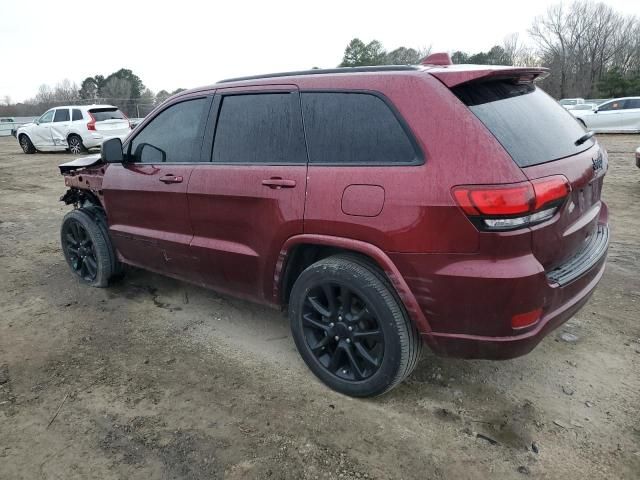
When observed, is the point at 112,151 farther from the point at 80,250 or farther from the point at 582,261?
the point at 582,261

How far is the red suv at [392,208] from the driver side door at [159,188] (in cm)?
3

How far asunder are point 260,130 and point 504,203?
159 centimetres

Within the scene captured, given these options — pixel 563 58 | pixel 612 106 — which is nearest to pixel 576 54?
pixel 563 58

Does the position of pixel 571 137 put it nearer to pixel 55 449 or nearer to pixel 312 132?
pixel 312 132

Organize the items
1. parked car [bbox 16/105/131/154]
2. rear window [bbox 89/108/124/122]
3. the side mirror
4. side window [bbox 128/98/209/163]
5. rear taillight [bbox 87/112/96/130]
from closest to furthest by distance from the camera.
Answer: side window [bbox 128/98/209/163], the side mirror, rear taillight [bbox 87/112/96/130], parked car [bbox 16/105/131/154], rear window [bbox 89/108/124/122]

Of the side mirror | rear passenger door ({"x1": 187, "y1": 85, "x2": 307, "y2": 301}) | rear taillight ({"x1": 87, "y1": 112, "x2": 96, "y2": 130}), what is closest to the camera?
rear passenger door ({"x1": 187, "y1": 85, "x2": 307, "y2": 301})

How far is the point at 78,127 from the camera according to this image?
1500 cm

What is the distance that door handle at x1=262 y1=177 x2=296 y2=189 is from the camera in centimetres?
278

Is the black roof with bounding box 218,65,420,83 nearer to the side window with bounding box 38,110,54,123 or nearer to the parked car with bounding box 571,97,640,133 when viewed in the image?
the side window with bounding box 38,110,54,123

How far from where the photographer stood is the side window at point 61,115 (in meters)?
15.4

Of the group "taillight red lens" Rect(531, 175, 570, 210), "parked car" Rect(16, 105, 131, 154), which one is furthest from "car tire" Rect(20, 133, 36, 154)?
"taillight red lens" Rect(531, 175, 570, 210)

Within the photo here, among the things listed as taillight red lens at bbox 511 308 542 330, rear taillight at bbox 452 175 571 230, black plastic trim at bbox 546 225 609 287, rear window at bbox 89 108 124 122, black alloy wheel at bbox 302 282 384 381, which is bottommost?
black alloy wheel at bbox 302 282 384 381

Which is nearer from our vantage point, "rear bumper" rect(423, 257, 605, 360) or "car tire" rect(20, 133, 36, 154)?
"rear bumper" rect(423, 257, 605, 360)

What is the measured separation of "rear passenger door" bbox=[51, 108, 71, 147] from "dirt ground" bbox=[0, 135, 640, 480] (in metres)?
13.0
